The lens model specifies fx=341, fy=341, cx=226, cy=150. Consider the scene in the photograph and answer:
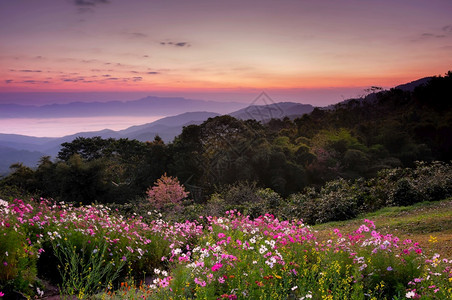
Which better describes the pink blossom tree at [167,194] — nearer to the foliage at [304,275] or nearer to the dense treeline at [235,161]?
the dense treeline at [235,161]

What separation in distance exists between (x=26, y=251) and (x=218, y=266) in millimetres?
3301

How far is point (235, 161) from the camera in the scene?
2295 centimetres

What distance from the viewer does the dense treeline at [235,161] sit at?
23.1 meters

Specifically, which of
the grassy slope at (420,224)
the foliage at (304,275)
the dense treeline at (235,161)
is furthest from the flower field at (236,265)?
the dense treeline at (235,161)

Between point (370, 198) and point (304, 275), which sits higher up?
point (304, 275)

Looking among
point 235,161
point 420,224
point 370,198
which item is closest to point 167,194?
point 235,161

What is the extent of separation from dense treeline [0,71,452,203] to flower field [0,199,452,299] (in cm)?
1543

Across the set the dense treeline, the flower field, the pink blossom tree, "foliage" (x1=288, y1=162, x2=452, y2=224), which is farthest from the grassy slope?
the dense treeline

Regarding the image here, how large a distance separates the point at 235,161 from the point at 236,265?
61.3 ft

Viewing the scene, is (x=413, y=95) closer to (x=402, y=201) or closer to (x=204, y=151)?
(x=204, y=151)

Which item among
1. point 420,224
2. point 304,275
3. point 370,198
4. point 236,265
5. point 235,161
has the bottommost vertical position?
point 370,198

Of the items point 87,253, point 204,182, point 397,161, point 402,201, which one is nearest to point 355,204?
point 402,201

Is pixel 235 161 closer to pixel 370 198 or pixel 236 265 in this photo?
pixel 370 198

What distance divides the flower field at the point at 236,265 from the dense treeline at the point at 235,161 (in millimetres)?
15426
